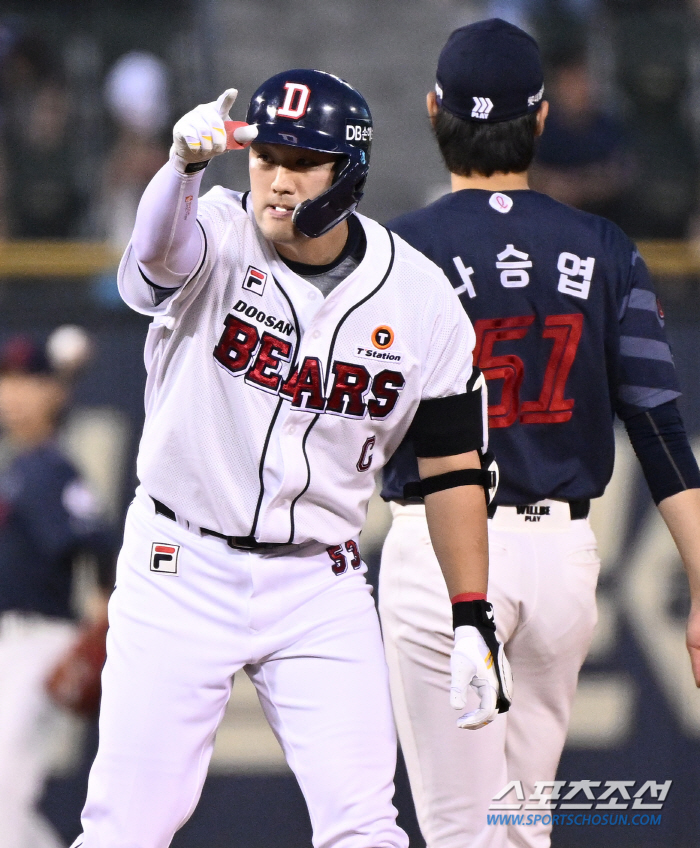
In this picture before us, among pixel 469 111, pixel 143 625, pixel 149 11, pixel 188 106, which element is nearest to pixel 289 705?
pixel 143 625

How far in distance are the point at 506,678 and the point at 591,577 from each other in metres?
0.55

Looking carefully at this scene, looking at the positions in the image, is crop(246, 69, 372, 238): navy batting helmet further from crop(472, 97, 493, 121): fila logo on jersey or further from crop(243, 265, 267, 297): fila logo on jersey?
crop(472, 97, 493, 121): fila logo on jersey

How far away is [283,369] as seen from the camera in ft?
9.43

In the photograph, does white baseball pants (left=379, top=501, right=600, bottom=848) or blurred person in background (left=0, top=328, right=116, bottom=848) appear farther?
blurred person in background (left=0, top=328, right=116, bottom=848)

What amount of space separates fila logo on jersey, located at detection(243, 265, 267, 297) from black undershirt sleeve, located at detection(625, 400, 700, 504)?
1149mm

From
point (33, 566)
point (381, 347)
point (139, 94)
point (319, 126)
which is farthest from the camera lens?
point (139, 94)

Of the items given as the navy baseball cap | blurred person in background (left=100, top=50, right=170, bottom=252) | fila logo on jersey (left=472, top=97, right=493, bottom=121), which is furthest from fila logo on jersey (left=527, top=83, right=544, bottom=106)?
blurred person in background (left=100, top=50, right=170, bottom=252)

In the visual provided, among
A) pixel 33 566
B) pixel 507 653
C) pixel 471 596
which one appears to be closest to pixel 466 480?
pixel 471 596

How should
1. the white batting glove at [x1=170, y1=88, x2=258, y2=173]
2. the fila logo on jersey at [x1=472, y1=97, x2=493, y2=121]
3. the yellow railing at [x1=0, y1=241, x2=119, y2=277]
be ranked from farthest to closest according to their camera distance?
1. the yellow railing at [x1=0, y1=241, x2=119, y2=277]
2. the fila logo on jersey at [x1=472, y1=97, x2=493, y2=121]
3. the white batting glove at [x1=170, y1=88, x2=258, y2=173]

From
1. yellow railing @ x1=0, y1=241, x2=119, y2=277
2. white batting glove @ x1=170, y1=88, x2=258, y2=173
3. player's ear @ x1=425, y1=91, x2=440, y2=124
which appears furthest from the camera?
yellow railing @ x1=0, y1=241, x2=119, y2=277

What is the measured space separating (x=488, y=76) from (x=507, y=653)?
1498 millimetres

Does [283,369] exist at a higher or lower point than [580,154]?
lower

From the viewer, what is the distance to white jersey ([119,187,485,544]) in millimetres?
2852

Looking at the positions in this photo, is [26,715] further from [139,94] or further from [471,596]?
[139,94]
